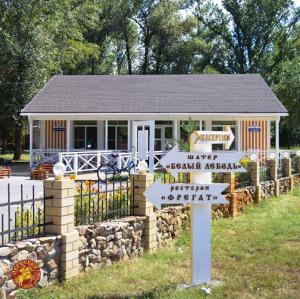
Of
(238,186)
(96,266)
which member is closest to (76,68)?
(238,186)

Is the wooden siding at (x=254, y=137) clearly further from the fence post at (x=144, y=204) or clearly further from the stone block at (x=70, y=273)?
the stone block at (x=70, y=273)

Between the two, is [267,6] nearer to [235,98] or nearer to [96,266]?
[235,98]

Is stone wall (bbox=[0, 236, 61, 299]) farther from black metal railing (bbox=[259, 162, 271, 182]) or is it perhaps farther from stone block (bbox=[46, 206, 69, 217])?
black metal railing (bbox=[259, 162, 271, 182])

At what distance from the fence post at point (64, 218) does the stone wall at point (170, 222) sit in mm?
2542

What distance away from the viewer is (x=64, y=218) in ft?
21.6

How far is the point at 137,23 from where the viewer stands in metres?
48.9

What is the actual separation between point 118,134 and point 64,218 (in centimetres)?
1946

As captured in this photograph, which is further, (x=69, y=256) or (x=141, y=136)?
(x=141, y=136)

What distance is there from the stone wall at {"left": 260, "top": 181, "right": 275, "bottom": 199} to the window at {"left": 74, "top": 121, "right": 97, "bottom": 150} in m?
12.9

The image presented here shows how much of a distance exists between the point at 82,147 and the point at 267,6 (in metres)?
27.3

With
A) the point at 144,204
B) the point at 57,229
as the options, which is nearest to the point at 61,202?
the point at 57,229

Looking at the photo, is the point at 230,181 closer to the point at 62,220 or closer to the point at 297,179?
the point at 62,220

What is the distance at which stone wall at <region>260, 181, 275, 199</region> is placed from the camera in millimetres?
14242

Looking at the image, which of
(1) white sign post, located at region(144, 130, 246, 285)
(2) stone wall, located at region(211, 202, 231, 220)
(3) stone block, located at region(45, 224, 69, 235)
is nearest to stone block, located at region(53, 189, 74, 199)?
(3) stone block, located at region(45, 224, 69, 235)
